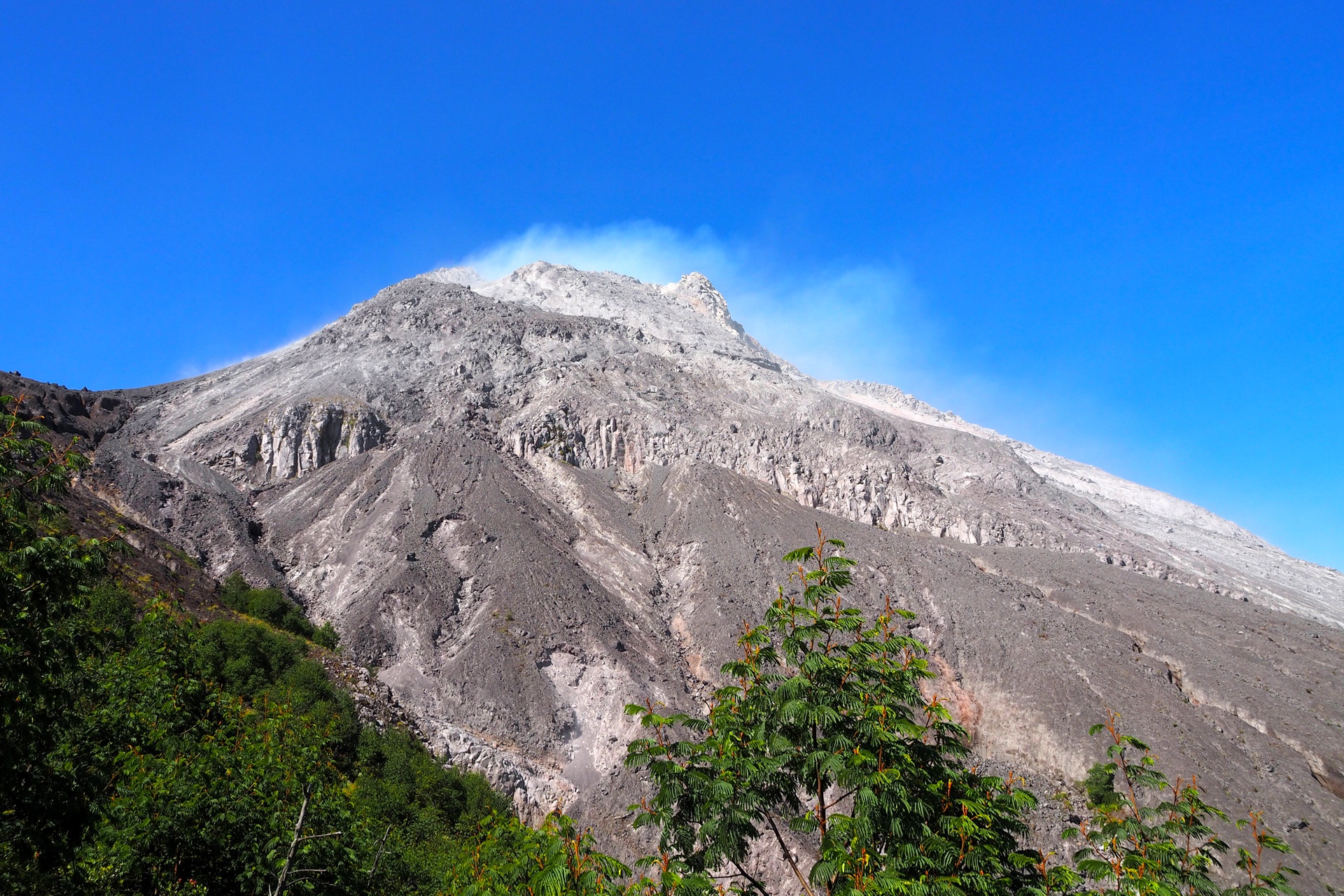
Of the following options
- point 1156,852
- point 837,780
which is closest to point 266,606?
point 837,780

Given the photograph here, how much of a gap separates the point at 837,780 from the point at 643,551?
50.4m

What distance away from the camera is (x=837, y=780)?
721 cm

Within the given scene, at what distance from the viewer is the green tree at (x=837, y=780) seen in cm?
671

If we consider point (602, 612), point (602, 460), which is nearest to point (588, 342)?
point (602, 460)

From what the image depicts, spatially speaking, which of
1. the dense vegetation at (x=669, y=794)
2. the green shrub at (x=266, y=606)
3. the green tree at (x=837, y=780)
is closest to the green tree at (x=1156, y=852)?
the dense vegetation at (x=669, y=794)

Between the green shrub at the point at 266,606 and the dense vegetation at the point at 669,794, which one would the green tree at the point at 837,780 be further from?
the green shrub at the point at 266,606

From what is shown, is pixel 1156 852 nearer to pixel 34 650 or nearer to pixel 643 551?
pixel 34 650

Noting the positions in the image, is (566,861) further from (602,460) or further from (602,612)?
(602,460)

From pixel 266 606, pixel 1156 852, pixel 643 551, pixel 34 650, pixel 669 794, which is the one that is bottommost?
pixel 266 606

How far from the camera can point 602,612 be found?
48.8 meters

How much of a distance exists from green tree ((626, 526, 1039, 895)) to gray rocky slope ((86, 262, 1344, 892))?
3215 centimetres

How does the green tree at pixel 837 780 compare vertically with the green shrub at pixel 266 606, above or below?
above

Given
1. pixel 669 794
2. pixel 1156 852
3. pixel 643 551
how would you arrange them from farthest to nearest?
1. pixel 643 551
2. pixel 1156 852
3. pixel 669 794

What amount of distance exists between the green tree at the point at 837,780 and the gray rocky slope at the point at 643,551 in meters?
32.1
